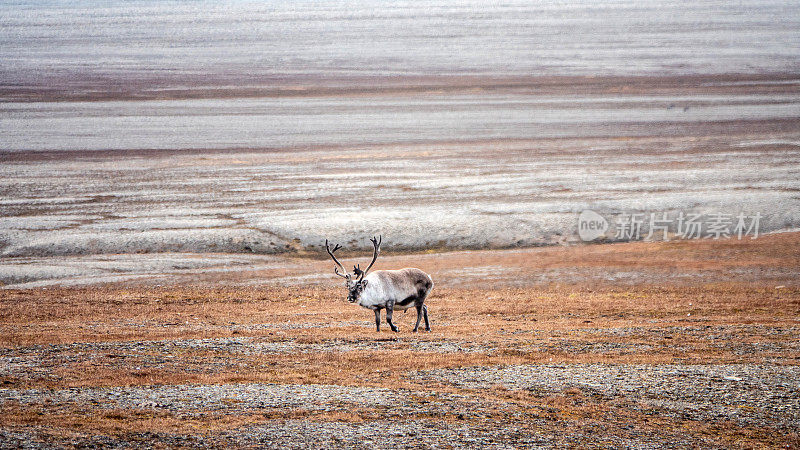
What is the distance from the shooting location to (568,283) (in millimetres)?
24891

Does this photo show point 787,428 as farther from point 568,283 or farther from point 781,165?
point 781,165

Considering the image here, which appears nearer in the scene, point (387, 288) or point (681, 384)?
point (681, 384)

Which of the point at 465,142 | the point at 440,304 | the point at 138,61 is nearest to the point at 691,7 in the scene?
the point at 138,61

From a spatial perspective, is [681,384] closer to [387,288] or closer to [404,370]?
[404,370]

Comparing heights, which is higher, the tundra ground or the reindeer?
the reindeer

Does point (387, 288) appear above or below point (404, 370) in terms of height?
above

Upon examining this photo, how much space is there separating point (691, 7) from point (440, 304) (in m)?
132

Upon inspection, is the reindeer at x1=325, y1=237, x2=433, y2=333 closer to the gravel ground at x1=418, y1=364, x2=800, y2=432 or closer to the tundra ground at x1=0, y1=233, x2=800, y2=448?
the tundra ground at x1=0, y1=233, x2=800, y2=448

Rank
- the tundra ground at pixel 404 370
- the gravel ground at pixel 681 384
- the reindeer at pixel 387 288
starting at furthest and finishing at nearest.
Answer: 1. the reindeer at pixel 387 288
2. the gravel ground at pixel 681 384
3. the tundra ground at pixel 404 370

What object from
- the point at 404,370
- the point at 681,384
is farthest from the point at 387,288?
the point at 681,384

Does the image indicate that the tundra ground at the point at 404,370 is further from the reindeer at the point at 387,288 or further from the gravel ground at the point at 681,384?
the reindeer at the point at 387,288

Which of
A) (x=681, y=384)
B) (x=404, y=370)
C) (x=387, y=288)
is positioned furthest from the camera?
(x=387, y=288)

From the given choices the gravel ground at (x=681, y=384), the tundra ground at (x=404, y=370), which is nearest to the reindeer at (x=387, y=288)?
the tundra ground at (x=404, y=370)

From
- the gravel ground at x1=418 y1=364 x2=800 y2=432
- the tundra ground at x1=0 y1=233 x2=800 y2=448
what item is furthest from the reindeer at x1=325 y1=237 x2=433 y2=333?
the gravel ground at x1=418 y1=364 x2=800 y2=432
